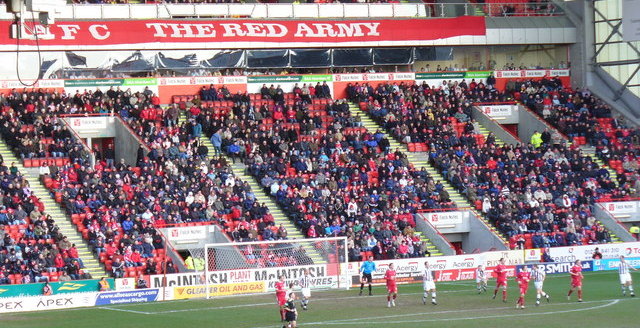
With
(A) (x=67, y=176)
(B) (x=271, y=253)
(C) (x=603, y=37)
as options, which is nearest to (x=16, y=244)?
(A) (x=67, y=176)

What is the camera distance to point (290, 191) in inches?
2095

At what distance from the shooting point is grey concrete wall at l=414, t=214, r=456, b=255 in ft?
172

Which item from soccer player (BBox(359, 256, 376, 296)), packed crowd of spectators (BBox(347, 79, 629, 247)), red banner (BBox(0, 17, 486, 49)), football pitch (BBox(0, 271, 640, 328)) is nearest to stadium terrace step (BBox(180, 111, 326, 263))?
red banner (BBox(0, 17, 486, 49))

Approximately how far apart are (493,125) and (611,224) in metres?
9.32

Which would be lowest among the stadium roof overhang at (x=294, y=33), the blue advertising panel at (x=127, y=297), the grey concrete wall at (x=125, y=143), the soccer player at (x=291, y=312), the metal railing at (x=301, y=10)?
the blue advertising panel at (x=127, y=297)

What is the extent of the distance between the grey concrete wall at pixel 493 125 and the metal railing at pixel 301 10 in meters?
5.98

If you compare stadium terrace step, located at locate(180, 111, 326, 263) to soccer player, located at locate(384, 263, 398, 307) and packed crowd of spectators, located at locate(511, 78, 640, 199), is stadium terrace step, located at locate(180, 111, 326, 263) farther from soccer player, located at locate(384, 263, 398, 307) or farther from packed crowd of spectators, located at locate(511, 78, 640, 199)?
packed crowd of spectators, located at locate(511, 78, 640, 199)

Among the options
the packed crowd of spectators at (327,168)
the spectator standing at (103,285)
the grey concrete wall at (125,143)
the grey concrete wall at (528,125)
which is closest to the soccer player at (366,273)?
the packed crowd of spectators at (327,168)

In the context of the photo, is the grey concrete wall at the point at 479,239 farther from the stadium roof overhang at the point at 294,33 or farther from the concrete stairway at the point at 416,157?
the stadium roof overhang at the point at 294,33

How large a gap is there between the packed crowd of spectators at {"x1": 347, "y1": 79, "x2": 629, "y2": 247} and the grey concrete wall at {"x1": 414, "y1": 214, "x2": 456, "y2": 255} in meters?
3.20

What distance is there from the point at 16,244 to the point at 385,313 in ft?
49.3

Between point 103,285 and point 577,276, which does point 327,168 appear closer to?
point 103,285

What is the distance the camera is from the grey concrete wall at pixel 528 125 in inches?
2527

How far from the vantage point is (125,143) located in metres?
55.2
